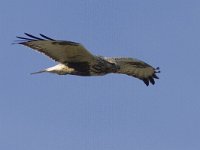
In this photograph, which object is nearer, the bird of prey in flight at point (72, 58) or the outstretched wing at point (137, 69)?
the bird of prey in flight at point (72, 58)

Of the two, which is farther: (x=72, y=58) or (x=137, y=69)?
(x=137, y=69)

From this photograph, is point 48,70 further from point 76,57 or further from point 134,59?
point 134,59

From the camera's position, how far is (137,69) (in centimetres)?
2922

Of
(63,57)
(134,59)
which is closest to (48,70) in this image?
(63,57)

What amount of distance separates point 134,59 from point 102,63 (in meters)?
1.92

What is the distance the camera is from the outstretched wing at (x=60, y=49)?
26.1 metres

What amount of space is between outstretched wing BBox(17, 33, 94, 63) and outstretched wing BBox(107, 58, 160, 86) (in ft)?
3.48

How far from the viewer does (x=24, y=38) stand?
26078 mm

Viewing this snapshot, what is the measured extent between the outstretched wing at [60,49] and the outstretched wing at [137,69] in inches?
41.7

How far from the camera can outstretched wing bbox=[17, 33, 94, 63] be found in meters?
26.1

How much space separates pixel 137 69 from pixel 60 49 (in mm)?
3421

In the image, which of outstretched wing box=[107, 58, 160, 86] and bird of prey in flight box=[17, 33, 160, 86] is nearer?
bird of prey in flight box=[17, 33, 160, 86]

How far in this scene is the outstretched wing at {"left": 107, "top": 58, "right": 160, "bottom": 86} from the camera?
2814 cm

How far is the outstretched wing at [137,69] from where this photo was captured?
92.3ft
